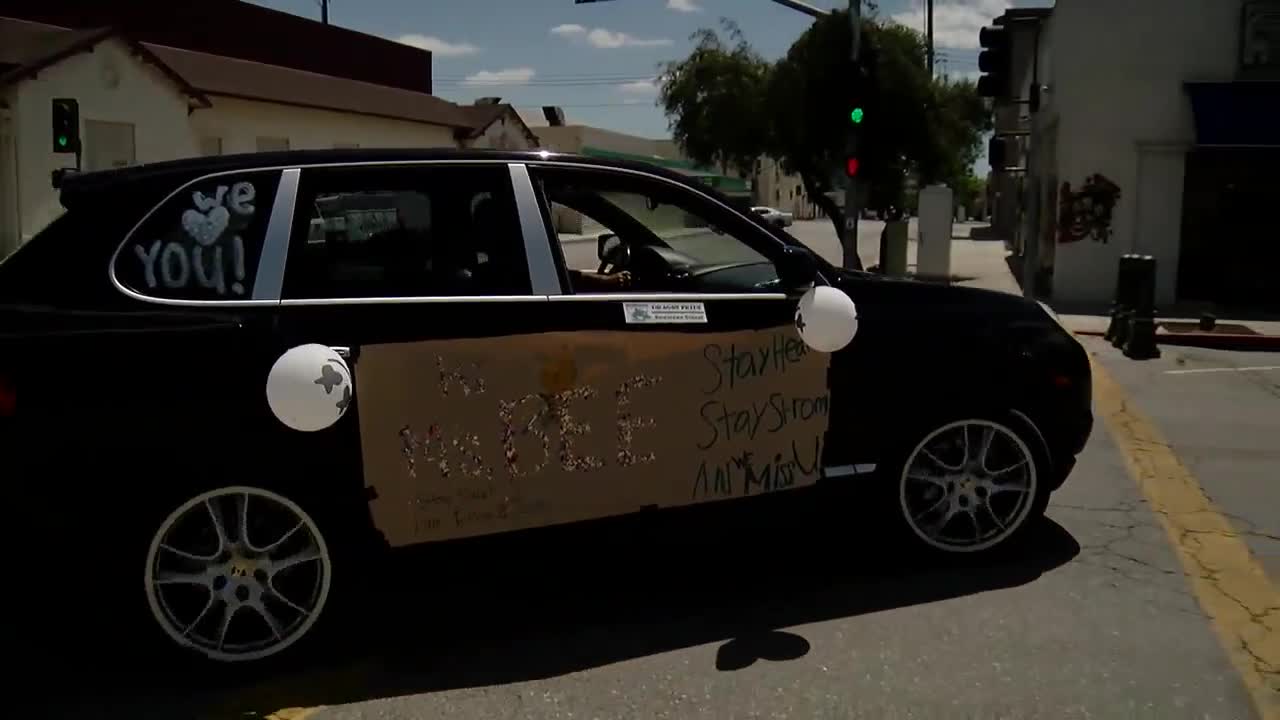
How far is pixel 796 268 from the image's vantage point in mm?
4797

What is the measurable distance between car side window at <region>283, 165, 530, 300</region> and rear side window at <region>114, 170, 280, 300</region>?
0.15 metres

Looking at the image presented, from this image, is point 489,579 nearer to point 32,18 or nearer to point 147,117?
point 147,117

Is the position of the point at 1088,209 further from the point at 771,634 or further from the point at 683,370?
the point at 771,634

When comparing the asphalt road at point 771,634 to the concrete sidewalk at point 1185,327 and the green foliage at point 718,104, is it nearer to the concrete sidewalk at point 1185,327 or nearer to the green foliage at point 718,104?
the concrete sidewalk at point 1185,327

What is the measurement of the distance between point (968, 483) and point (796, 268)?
1.23m

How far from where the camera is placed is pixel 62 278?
414 centimetres

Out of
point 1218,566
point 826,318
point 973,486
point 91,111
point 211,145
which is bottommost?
point 1218,566

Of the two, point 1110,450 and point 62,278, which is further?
point 1110,450

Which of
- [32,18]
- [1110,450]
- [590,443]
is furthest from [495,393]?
[32,18]

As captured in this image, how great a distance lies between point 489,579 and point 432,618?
18.1 inches

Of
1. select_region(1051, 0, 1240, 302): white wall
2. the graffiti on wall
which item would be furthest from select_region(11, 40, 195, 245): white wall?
select_region(1051, 0, 1240, 302): white wall

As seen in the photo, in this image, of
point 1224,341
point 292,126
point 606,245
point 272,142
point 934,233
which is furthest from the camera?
point 292,126

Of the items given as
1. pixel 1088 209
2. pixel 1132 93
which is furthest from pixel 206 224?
pixel 1132 93

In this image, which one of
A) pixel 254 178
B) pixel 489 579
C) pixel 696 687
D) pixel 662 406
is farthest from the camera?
pixel 489 579
